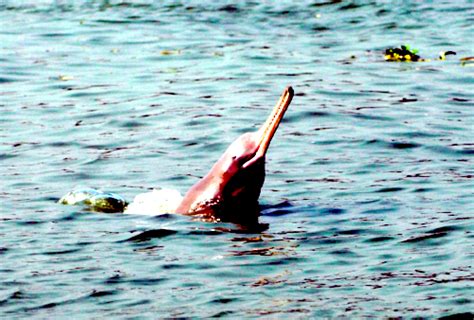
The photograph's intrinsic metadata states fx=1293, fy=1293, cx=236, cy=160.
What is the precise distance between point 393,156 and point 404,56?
569cm

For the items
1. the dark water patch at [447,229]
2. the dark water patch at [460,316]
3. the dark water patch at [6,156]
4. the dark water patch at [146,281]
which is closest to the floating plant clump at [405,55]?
the dark water patch at [6,156]

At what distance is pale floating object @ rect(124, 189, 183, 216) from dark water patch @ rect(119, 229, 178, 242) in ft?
2.23

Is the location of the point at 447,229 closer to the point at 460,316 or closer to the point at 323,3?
the point at 460,316

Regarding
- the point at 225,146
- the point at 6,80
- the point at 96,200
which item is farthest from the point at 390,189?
the point at 6,80

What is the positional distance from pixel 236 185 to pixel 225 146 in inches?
116

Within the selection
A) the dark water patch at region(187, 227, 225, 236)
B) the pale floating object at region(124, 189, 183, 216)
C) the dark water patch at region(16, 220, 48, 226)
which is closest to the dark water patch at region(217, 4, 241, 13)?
the pale floating object at region(124, 189, 183, 216)

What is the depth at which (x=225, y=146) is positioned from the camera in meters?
14.8

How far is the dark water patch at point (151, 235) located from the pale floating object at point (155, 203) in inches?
26.8

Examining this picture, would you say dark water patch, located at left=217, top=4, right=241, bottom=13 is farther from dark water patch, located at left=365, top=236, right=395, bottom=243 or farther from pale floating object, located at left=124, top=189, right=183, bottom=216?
dark water patch, located at left=365, top=236, right=395, bottom=243

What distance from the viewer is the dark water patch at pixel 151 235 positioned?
11.0m

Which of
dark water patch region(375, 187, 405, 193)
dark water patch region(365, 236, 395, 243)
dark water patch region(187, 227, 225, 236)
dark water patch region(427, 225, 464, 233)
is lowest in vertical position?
dark water patch region(375, 187, 405, 193)

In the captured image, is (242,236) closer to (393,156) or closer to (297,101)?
(393,156)

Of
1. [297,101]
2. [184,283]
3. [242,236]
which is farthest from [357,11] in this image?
[184,283]

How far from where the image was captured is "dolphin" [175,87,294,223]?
11711mm
